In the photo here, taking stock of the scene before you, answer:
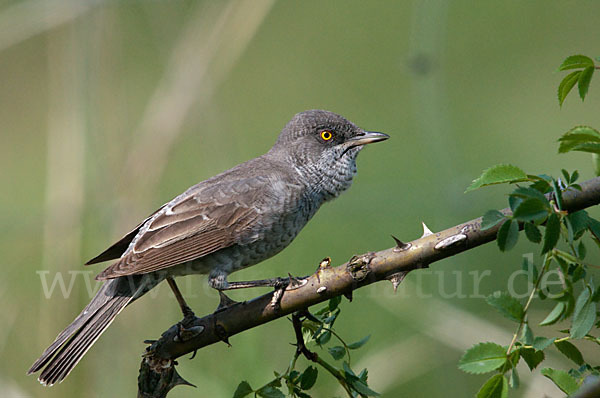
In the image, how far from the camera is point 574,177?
1.47m

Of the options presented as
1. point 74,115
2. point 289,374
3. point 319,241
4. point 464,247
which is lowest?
point 319,241

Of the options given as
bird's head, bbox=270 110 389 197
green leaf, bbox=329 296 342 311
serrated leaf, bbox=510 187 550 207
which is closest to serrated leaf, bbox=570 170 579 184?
serrated leaf, bbox=510 187 550 207

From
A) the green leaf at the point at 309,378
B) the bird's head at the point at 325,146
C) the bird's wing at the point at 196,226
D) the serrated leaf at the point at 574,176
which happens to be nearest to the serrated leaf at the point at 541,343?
the serrated leaf at the point at 574,176

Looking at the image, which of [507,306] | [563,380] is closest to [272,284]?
[507,306]

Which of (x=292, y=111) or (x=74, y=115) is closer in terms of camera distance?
(x=74, y=115)

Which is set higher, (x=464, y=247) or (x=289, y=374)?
(x=464, y=247)

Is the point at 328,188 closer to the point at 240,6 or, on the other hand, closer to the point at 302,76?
the point at 240,6

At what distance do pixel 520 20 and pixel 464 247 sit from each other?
5293 millimetres

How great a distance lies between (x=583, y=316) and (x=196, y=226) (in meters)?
2.08

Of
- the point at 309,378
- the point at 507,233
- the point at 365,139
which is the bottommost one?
the point at 309,378

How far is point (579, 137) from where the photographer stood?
4.66 feet

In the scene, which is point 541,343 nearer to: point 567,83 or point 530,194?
point 530,194

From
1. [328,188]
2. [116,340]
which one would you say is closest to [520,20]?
[328,188]

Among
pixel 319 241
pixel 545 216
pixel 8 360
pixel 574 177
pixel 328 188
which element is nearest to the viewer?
pixel 545 216
